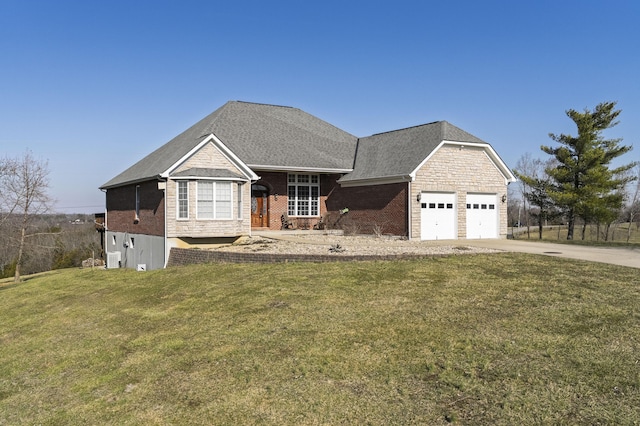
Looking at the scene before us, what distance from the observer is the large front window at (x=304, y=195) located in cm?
2795

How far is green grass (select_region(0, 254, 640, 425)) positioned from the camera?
18.4ft

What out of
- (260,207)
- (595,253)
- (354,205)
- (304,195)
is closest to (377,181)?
(354,205)

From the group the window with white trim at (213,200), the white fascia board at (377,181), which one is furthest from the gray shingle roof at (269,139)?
the window with white trim at (213,200)

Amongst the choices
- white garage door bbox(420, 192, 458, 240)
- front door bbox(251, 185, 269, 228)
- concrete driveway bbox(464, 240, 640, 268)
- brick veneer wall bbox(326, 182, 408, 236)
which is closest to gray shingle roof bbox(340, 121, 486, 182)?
brick veneer wall bbox(326, 182, 408, 236)

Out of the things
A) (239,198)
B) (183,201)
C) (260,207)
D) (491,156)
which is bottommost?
(260,207)

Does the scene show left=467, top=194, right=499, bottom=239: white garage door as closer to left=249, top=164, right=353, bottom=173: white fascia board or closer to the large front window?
left=249, top=164, right=353, bottom=173: white fascia board

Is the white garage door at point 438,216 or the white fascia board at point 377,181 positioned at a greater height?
the white fascia board at point 377,181

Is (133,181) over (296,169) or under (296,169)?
under

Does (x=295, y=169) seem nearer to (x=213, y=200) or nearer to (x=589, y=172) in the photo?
(x=213, y=200)

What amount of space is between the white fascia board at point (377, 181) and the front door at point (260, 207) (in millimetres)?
4450

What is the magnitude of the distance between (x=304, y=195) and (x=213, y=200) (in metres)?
7.85

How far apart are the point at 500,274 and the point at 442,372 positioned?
22.5ft

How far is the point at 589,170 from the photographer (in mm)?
32562

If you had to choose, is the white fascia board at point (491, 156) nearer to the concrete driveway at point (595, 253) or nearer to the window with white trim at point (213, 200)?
the concrete driveway at point (595, 253)
